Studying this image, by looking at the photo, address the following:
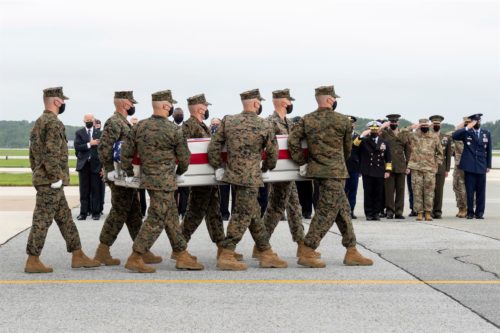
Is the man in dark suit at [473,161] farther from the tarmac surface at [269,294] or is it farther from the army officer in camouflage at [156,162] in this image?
the army officer in camouflage at [156,162]

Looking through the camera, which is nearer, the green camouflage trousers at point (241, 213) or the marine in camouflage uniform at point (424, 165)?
the green camouflage trousers at point (241, 213)

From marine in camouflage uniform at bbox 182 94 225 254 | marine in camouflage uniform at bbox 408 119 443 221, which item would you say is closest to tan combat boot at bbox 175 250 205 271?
marine in camouflage uniform at bbox 182 94 225 254

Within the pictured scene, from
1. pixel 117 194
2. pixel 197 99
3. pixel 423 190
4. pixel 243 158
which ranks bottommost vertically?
pixel 423 190

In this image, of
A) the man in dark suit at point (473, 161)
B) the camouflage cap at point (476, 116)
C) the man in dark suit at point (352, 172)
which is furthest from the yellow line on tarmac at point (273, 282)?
the camouflage cap at point (476, 116)

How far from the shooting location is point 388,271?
9.27 metres

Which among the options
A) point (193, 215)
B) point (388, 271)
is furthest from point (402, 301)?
point (193, 215)

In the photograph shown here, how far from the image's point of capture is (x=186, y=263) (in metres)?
9.41

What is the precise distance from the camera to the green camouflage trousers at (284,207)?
10.1m

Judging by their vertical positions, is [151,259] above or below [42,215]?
below

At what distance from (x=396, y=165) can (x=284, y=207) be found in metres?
7.23

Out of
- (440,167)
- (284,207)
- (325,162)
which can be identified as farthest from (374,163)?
(325,162)

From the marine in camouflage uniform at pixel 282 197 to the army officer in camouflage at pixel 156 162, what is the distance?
4.65 feet

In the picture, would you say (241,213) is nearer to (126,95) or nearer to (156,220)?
(156,220)

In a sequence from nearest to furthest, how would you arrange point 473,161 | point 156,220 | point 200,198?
point 156,220, point 200,198, point 473,161
